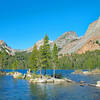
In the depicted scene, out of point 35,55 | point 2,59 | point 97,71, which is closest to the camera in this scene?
point 35,55

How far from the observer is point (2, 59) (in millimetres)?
140000

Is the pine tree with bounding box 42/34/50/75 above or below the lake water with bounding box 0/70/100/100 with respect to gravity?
above

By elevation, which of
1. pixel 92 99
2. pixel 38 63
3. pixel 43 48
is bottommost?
pixel 92 99

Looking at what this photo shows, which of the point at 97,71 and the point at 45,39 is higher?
the point at 45,39

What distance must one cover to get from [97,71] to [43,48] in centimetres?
9289

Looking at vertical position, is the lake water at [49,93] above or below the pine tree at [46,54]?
below

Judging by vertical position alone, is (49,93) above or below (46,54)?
below

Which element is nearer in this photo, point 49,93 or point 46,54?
point 49,93

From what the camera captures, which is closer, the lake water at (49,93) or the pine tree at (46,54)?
the lake water at (49,93)

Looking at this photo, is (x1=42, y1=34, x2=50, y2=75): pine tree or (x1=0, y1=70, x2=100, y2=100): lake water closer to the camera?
(x1=0, y1=70, x2=100, y2=100): lake water

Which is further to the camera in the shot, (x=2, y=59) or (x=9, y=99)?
(x=2, y=59)

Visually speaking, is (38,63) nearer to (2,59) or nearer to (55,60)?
(55,60)

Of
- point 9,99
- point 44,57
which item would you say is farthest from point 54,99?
point 44,57

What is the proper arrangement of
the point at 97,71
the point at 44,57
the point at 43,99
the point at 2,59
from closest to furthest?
1. the point at 43,99
2. the point at 44,57
3. the point at 2,59
4. the point at 97,71
